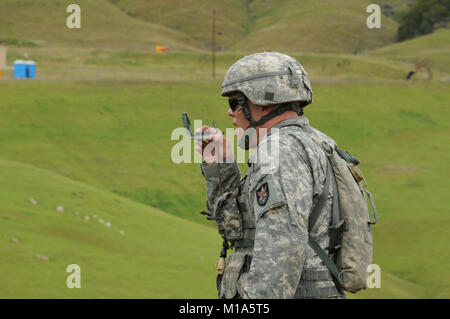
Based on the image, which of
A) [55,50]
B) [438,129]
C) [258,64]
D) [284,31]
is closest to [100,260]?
[258,64]

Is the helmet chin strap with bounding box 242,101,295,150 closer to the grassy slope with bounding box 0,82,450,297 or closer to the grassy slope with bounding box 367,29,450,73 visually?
the grassy slope with bounding box 0,82,450,297

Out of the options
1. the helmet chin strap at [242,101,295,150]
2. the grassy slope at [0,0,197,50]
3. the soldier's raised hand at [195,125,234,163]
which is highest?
the grassy slope at [0,0,197,50]

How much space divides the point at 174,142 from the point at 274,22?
103 meters

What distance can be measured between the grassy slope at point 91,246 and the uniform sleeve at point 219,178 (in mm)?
8608

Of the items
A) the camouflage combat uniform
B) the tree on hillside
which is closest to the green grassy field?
the camouflage combat uniform

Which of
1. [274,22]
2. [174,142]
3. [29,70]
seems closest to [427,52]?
[29,70]

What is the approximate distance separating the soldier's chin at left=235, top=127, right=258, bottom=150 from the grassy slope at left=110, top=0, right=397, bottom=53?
10994 cm

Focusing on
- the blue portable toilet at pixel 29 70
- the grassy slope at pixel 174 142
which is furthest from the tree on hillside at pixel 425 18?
the blue portable toilet at pixel 29 70

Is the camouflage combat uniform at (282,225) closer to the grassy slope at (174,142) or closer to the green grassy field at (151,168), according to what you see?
the green grassy field at (151,168)

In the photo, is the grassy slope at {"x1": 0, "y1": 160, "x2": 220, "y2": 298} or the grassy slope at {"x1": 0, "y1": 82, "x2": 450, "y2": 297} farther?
the grassy slope at {"x1": 0, "y1": 82, "x2": 450, "y2": 297}

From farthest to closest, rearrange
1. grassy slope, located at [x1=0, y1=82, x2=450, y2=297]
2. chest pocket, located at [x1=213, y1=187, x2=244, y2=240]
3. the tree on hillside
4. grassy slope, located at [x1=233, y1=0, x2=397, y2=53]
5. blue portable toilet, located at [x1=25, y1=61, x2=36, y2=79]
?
grassy slope, located at [x1=233, y1=0, x2=397, y2=53]
the tree on hillside
blue portable toilet, located at [x1=25, y1=61, x2=36, y2=79]
grassy slope, located at [x1=0, y1=82, x2=450, y2=297]
chest pocket, located at [x1=213, y1=187, x2=244, y2=240]

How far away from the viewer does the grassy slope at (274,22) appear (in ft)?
403

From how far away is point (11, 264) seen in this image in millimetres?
14289

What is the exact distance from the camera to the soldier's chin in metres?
4.75
